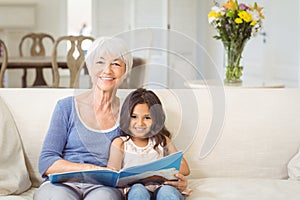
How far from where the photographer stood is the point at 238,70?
3.29m

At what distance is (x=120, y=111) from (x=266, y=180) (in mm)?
638

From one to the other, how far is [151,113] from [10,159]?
571 mm

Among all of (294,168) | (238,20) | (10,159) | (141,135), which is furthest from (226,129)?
(238,20)

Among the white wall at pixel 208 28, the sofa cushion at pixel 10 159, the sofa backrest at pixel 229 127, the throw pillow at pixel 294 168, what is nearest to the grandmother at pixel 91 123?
the sofa cushion at pixel 10 159

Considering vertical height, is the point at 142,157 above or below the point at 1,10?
below

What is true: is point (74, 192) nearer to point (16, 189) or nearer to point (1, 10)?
point (16, 189)

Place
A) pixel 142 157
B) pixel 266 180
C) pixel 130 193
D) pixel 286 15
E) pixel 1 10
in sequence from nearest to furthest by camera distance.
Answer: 1. pixel 130 193
2. pixel 142 157
3. pixel 266 180
4. pixel 286 15
5. pixel 1 10

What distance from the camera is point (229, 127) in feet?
7.69

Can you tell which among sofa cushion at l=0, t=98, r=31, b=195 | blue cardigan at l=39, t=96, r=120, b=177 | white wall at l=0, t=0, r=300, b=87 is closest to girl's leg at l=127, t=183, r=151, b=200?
blue cardigan at l=39, t=96, r=120, b=177

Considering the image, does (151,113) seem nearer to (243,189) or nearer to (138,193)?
(138,193)

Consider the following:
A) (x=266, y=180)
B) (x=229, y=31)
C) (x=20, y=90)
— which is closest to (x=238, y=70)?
(x=229, y=31)

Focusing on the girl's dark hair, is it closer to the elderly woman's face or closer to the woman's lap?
the elderly woman's face

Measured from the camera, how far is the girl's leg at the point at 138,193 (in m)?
1.79

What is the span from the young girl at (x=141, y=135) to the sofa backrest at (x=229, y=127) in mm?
191
